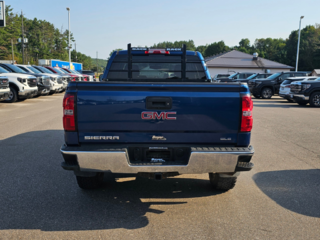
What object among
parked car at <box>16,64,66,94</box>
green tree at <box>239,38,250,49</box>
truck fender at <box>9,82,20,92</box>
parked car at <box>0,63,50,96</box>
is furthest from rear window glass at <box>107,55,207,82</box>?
green tree at <box>239,38,250,49</box>

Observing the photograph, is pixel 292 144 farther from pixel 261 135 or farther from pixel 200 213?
pixel 200 213

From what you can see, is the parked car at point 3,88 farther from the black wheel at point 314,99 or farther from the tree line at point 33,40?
the tree line at point 33,40

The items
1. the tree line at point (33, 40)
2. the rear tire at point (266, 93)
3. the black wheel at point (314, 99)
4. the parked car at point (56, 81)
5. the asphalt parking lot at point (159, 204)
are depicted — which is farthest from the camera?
the tree line at point (33, 40)

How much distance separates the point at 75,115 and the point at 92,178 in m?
1.14

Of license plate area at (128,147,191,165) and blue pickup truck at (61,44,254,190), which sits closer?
blue pickup truck at (61,44,254,190)

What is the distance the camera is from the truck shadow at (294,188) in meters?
4.00

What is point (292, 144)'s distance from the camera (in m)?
7.76

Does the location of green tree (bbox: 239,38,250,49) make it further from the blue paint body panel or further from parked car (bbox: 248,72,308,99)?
the blue paint body panel

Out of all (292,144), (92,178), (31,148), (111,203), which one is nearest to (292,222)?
(111,203)

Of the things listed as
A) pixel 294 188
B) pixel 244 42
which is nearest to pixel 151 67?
pixel 294 188

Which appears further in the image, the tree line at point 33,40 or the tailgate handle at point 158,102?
the tree line at point 33,40

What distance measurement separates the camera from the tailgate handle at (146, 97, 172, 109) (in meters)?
3.55

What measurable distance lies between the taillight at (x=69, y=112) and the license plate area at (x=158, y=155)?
692mm

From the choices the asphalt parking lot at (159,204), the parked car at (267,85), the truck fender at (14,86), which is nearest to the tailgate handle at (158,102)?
the asphalt parking lot at (159,204)
